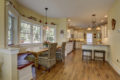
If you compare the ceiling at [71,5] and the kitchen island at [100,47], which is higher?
the ceiling at [71,5]

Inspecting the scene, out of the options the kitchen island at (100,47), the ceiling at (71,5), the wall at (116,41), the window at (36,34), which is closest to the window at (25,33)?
the window at (36,34)

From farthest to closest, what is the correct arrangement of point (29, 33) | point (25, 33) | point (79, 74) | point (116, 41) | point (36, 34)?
point (36, 34), point (29, 33), point (25, 33), point (116, 41), point (79, 74)

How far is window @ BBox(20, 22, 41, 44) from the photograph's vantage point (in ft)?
14.6

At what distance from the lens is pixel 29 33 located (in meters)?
4.96

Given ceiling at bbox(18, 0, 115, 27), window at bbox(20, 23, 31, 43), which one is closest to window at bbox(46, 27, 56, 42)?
window at bbox(20, 23, 31, 43)

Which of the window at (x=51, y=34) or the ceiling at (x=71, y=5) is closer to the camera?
the ceiling at (x=71, y=5)

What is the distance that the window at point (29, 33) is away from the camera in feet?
14.6

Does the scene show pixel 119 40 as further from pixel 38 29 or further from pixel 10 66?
pixel 38 29

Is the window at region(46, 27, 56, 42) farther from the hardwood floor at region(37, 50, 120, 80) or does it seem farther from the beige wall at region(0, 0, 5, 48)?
the beige wall at region(0, 0, 5, 48)

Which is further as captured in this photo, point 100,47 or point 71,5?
point 100,47

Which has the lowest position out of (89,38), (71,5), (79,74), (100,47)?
(79,74)

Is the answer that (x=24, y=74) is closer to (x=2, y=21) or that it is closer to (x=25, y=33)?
(x=2, y=21)

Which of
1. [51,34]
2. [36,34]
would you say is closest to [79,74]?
[36,34]

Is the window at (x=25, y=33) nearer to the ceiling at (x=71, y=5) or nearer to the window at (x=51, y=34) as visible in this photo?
the ceiling at (x=71, y=5)
